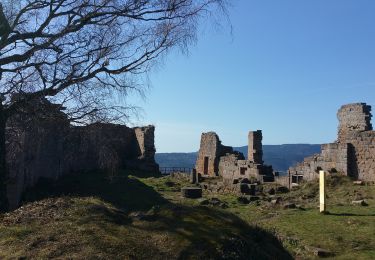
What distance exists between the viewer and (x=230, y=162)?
105 ft

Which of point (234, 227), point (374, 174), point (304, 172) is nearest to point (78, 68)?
point (234, 227)

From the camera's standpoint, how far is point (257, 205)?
767 inches

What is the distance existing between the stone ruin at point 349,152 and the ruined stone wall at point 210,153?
29.1ft

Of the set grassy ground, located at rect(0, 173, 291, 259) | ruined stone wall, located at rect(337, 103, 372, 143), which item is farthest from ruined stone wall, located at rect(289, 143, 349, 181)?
grassy ground, located at rect(0, 173, 291, 259)

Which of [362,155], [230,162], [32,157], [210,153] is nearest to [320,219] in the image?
[362,155]

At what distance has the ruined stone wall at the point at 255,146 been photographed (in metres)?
32.1

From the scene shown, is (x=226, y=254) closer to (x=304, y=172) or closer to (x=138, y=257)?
(x=138, y=257)

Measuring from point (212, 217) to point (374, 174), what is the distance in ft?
55.6

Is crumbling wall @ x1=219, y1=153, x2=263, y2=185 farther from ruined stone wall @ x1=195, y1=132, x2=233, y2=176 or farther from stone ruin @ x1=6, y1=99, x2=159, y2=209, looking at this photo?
stone ruin @ x1=6, y1=99, x2=159, y2=209

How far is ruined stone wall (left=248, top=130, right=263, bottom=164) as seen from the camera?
32.1 meters

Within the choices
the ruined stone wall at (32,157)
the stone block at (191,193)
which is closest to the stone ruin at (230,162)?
the stone block at (191,193)

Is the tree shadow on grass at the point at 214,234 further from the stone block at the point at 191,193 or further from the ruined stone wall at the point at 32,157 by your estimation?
the stone block at the point at 191,193

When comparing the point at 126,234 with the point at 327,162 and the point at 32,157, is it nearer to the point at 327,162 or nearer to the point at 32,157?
the point at 32,157

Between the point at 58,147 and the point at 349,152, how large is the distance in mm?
15330
